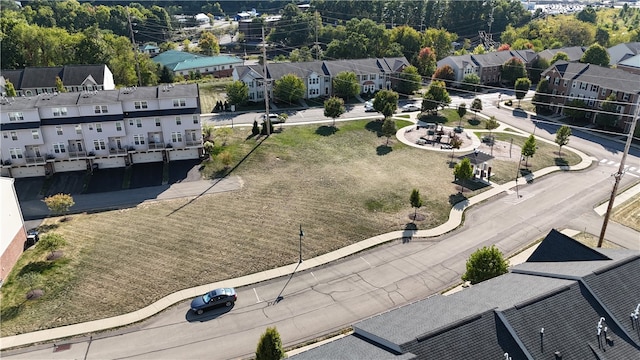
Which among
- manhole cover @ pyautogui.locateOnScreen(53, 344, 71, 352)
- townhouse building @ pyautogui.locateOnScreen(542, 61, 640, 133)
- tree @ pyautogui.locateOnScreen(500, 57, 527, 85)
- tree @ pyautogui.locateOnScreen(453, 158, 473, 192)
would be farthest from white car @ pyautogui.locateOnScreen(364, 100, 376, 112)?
manhole cover @ pyautogui.locateOnScreen(53, 344, 71, 352)

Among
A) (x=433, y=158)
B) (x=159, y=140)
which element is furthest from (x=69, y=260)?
(x=433, y=158)

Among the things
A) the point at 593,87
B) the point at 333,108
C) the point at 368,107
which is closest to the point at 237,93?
the point at 333,108

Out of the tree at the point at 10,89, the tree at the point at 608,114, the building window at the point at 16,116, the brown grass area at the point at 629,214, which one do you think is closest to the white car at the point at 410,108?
the tree at the point at 608,114

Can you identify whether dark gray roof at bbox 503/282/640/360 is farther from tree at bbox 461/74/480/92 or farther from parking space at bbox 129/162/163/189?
tree at bbox 461/74/480/92

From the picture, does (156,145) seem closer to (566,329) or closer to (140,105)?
(140,105)

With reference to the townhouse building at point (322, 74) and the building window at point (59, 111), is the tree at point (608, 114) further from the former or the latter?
the building window at point (59, 111)

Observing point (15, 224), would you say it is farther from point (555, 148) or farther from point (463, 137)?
point (555, 148)

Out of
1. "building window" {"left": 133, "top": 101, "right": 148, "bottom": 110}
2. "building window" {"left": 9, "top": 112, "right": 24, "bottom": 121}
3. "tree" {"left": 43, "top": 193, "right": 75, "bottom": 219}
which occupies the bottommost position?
Result: "tree" {"left": 43, "top": 193, "right": 75, "bottom": 219}
